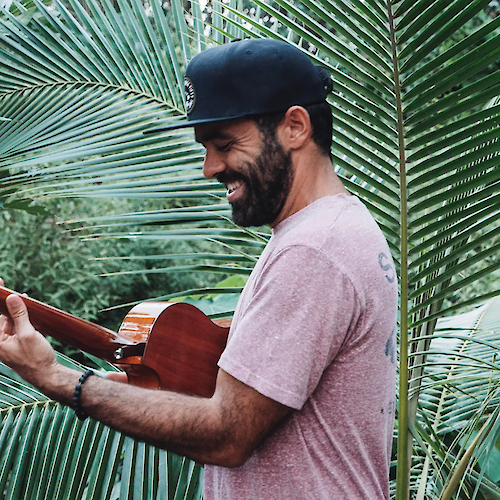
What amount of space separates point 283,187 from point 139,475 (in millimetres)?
999

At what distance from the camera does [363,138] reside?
1584 mm

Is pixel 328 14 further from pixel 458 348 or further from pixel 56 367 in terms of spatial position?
pixel 458 348

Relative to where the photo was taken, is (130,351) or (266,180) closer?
(266,180)

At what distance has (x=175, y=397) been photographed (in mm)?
1031

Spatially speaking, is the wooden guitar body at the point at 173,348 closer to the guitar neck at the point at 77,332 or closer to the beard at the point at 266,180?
the guitar neck at the point at 77,332

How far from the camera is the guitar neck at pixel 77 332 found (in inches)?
49.2

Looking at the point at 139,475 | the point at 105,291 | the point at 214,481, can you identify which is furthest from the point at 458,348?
the point at 105,291

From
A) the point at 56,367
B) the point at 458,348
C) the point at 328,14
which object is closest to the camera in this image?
the point at 56,367

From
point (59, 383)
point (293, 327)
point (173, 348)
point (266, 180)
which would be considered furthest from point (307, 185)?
point (59, 383)

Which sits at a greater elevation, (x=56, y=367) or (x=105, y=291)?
(x=56, y=367)

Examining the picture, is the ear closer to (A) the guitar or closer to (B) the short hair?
(B) the short hair

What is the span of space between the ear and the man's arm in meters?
0.42

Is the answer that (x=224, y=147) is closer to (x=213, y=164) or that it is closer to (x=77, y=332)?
(x=213, y=164)

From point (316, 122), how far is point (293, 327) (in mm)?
404
